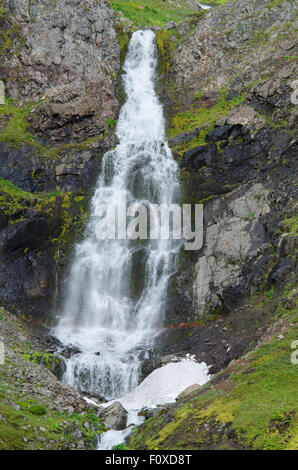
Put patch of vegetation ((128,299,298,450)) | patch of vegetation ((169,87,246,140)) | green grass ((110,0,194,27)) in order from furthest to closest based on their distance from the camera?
green grass ((110,0,194,27))
patch of vegetation ((169,87,246,140))
patch of vegetation ((128,299,298,450))

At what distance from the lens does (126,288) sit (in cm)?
2767

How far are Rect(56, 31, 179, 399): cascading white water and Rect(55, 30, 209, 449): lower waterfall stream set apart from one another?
50mm

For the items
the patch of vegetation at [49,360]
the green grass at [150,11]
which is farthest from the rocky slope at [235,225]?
the green grass at [150,11]

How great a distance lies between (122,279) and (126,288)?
73cm

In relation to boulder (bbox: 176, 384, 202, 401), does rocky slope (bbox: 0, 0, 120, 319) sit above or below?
above

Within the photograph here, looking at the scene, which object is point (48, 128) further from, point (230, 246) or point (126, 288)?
point (230, 246)

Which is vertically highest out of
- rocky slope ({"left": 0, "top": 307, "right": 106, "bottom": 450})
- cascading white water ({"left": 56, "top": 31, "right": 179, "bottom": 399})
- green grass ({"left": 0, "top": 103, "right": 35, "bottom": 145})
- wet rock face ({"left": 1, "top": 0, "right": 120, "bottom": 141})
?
wet rock face ({"left": 1, "top": 0, "right": 120, "bottom": 141})

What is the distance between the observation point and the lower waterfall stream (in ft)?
67.8

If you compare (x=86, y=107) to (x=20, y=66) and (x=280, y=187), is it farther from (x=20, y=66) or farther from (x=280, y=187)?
(x=280, y=187)

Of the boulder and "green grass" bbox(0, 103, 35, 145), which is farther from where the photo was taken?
"green grass" bbox(0, 103, 35, 145)

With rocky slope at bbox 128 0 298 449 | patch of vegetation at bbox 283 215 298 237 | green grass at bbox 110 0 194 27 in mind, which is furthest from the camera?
green grass at bbox 110 0 194 27

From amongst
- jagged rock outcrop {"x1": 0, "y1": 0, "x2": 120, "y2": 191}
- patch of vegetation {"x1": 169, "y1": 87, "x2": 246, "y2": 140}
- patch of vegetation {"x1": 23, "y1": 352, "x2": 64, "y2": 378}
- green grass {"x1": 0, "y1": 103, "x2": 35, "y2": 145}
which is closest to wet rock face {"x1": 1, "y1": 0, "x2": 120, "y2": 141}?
jagged rock outcrop {"x1": 0, "y1": 0, "x2": 120, "y2": 191}

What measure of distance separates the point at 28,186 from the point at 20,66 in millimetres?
14723

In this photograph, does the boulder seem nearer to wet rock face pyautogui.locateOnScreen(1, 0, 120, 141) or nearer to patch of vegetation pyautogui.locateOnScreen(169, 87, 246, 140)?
patch of vegetation pyautogui.locateOnScreen(169, 87, 246, 140)
